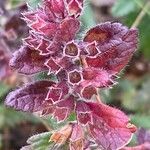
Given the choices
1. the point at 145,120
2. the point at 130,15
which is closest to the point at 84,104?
the point at 145,120

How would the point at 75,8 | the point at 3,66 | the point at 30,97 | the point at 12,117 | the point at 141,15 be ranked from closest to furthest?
the point at 75,8
the point at 30,97
the point at 3,66
the point at 141,15
the point at 12,117

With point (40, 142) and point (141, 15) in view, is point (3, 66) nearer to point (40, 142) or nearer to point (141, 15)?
point (40, 142)

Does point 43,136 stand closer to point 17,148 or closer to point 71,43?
point 71,43

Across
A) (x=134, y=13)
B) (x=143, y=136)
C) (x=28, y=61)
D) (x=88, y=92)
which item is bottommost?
(x=143, y=136)

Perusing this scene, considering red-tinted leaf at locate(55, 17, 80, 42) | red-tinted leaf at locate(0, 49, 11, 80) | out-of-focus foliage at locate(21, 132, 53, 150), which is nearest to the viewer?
red-tinted leaf at locate(55, 17, 80, 42)

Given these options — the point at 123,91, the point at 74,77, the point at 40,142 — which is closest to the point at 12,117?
the point at 123,91

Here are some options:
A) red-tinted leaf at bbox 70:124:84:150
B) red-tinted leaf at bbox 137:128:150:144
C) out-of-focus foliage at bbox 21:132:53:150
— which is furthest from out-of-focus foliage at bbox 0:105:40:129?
red-tinted leaf at bbox 70:124:84:150

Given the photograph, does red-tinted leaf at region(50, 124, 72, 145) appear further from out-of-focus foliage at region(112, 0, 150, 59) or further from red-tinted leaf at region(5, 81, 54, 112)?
out-of-focus foliage at region(112, 0, 150, 59)
